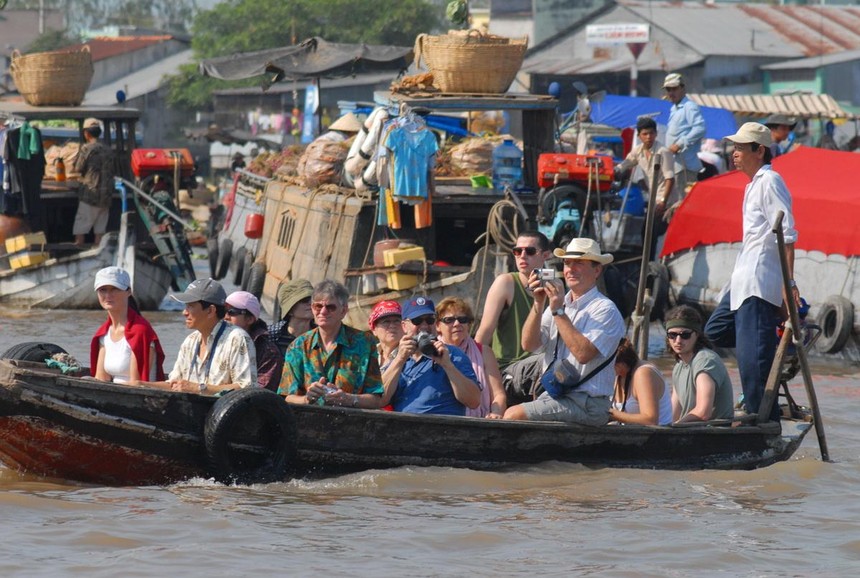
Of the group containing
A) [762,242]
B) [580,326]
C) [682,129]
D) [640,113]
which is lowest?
[580,326]

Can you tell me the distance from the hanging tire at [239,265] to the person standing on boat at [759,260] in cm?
1193

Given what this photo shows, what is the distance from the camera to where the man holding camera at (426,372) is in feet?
26.5

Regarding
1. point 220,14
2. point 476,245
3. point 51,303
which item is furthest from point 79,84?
point 220,14

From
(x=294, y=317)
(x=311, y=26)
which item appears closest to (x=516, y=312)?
(x=294, y=317)

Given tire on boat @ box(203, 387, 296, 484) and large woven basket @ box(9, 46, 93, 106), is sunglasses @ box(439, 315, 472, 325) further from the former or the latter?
large woven basket @ box(9, 46, 93, 106)

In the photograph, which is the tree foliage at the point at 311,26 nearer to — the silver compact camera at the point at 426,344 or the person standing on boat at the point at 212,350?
the person standing on boat at the point at 212,350

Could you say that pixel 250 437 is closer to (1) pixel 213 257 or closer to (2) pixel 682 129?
(2) pixel 682 129

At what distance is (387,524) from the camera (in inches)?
316

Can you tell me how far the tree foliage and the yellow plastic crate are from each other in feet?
103

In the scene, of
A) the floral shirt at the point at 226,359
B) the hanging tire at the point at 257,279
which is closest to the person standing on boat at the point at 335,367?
the floral shirt at the point at 226,359

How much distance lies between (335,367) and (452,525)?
1075 millimetres

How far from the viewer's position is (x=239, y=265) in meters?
20.5

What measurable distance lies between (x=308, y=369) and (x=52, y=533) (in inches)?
63.1

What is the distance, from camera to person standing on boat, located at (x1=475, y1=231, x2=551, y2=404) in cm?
888
